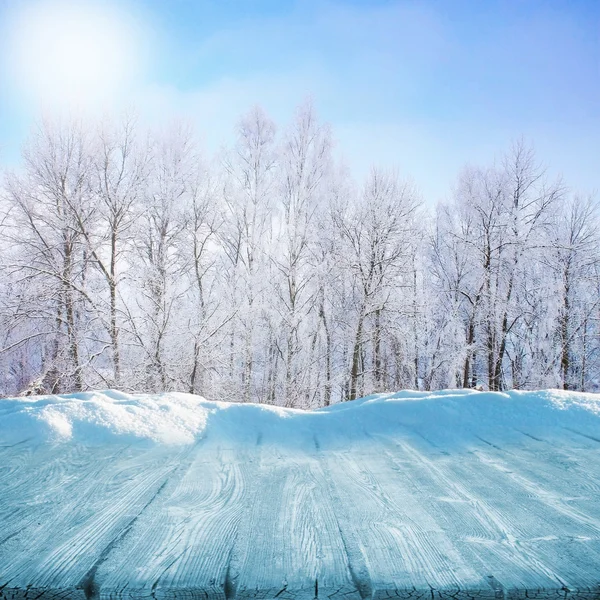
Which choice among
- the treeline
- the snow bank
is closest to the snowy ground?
the snow bank

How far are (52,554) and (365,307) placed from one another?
12.0 meters

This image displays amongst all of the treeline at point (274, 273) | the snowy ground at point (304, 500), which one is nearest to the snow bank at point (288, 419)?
the snowy ground at point (304, 500)

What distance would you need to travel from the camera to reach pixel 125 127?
1165 centimetres

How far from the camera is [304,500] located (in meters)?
1.07

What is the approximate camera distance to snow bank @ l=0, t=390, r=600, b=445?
1577mm

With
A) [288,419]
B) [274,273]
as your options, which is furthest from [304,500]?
[274,273]

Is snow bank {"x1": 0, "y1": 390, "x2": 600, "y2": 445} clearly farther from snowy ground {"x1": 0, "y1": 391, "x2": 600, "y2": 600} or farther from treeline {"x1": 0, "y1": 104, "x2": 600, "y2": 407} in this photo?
treeline {"x1": 0, "y1": 104, "x2": 600, "y2": 407}

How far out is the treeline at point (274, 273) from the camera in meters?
11.2

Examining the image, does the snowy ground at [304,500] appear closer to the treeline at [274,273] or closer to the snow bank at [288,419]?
the snow bank at [288,419]

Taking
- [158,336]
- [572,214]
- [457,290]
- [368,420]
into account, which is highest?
[572,214]

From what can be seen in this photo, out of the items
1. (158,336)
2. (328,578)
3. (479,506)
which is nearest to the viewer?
(328,578)

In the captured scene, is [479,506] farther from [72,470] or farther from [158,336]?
[158,336]

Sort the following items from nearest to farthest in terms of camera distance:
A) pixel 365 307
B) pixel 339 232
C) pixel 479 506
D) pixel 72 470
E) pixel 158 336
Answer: pixel 479 506, pixel 72 470, pixel 158 336, pixel 365 307, pixel 339 232

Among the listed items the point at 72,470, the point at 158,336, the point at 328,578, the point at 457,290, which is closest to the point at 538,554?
the point at 328,578
